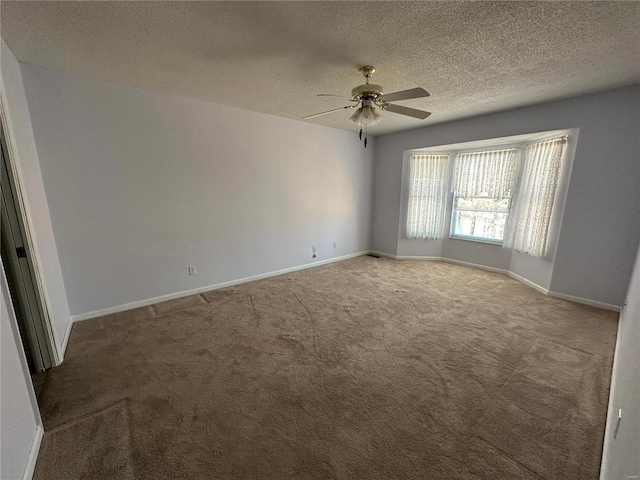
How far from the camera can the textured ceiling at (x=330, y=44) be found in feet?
5.31

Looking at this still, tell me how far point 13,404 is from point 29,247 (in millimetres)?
1226

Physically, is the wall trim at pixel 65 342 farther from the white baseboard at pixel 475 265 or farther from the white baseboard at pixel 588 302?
the white baseboard at pixel 475 265

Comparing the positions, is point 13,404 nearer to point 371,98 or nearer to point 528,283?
point 371,98

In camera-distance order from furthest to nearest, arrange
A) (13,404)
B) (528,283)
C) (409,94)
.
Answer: (528,283) < (409,94) < (13,404)

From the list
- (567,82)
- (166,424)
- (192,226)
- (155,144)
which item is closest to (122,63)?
(155,144)

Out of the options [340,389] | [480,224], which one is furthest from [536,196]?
[340,389]

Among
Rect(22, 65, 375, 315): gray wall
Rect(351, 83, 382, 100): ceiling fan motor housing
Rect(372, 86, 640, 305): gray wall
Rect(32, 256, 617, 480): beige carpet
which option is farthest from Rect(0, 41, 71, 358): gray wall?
Rect(372, 86, 640, 305): gray wall

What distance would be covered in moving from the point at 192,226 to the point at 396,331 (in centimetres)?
281

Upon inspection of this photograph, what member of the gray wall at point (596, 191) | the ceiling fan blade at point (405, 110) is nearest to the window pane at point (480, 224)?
the gray wall at point (596, 191)

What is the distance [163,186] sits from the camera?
3107 millimetres

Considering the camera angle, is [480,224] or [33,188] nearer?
[33,188]

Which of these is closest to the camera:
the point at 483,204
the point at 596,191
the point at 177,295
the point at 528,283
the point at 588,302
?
the point at 596,191

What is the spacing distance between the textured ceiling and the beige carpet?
98.8 inches

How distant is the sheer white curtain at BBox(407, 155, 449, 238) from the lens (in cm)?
502
